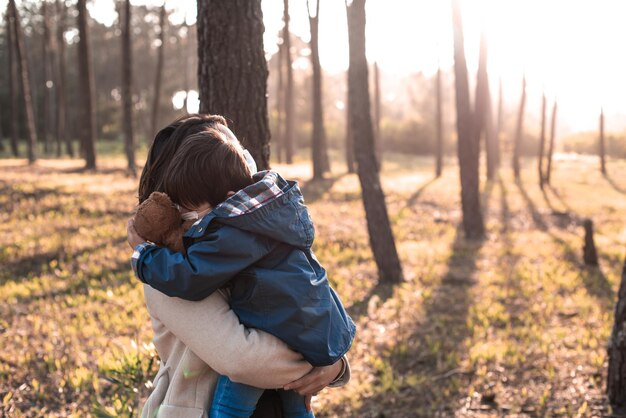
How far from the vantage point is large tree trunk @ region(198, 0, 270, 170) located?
3967 mm

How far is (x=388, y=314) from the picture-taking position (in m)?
7.94

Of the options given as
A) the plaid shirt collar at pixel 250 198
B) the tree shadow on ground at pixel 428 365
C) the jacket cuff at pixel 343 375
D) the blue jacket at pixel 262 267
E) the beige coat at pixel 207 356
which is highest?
the plaid shirt collar at pixel 250 198

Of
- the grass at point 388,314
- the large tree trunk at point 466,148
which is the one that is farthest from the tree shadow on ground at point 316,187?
the large tree trunk at point 466,148

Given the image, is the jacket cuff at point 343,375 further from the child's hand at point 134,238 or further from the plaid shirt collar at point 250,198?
the child's hand at point 134,238

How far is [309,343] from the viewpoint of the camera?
6.54 feet

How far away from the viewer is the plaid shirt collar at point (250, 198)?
1896mm

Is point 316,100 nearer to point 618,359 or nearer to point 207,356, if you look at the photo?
point 618,359

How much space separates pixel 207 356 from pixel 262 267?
1.03ft

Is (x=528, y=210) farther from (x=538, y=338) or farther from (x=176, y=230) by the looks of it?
(x=176, y=230)

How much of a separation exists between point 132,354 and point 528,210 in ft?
56.6

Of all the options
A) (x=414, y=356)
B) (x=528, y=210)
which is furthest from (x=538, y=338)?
(x=528, y=210)

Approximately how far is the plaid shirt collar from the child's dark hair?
81 millimetres

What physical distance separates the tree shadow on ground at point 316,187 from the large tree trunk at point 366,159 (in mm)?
8481

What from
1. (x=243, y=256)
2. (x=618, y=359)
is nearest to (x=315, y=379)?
(x=243, y=256)
